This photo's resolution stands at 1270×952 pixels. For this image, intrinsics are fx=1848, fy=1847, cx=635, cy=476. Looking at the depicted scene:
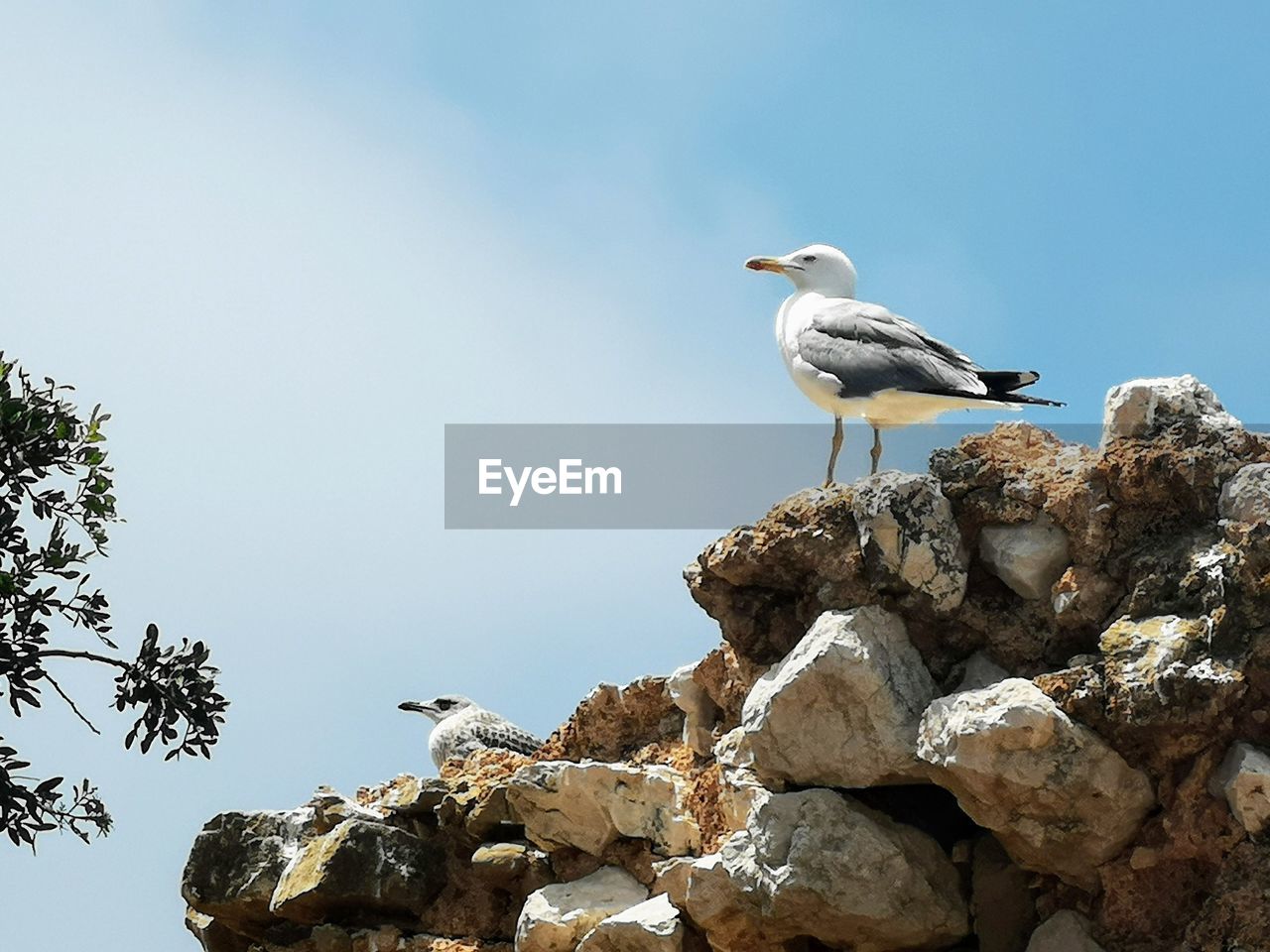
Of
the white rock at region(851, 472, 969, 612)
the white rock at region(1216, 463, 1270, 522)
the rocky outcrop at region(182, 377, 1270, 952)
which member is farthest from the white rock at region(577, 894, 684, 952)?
the white rock at region(1216, 463, 1270, 522)

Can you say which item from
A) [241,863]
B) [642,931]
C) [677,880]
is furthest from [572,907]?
[241,863]

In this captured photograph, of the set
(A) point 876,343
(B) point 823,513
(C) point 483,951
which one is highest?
(A) point 876,343

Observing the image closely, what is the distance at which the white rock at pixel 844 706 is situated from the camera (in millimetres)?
8914

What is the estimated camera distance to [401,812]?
11164mm

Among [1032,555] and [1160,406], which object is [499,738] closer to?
[1032,555]

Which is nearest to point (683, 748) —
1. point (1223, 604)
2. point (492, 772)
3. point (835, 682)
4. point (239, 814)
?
point (492, 772)

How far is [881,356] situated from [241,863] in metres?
4.93

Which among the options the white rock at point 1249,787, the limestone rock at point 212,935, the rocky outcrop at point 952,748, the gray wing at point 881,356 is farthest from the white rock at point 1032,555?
the limestone rock at point 212,935

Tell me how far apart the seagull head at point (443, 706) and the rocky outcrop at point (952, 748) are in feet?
6.48

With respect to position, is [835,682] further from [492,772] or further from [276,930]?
[276,930]

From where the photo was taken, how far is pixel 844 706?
902 centimetres

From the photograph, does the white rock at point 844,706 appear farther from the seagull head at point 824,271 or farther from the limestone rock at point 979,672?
the seagull head at point 824,271

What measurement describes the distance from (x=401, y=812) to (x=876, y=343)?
401 cm

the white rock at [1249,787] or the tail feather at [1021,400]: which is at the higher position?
the tail feather at [1021,400]
